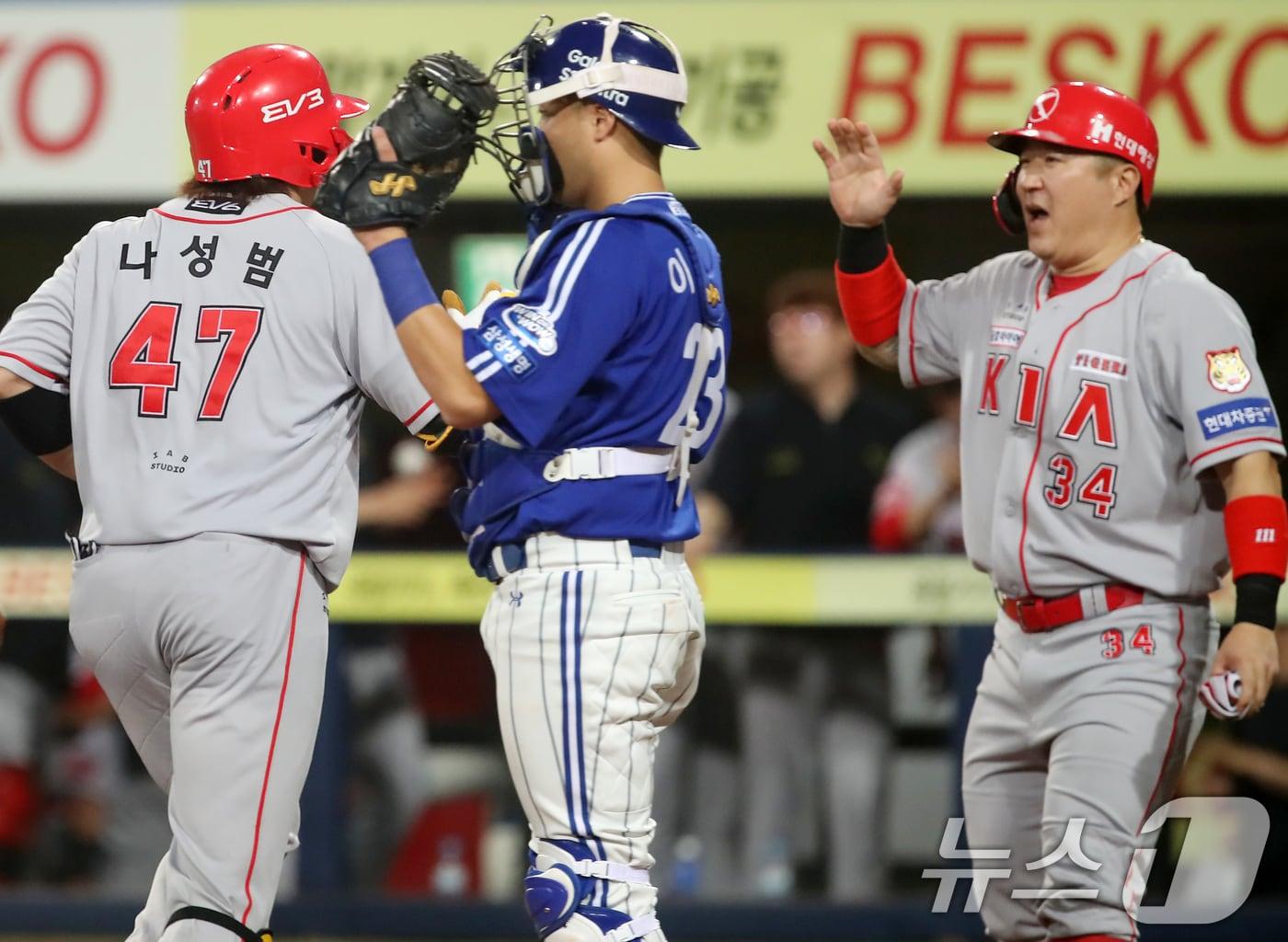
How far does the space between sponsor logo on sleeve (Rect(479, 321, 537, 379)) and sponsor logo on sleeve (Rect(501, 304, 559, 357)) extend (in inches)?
0.5

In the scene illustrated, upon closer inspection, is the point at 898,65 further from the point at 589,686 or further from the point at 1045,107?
the point at 589,686

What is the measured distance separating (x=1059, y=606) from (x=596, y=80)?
137 centimetres

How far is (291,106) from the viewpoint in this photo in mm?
3195

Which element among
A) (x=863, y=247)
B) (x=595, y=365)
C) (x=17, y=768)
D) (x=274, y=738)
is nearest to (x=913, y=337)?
(x=863, y=247)

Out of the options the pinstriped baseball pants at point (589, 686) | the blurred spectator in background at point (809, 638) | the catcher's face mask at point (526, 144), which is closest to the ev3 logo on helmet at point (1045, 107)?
the catcher's face mask at point (526, 144)

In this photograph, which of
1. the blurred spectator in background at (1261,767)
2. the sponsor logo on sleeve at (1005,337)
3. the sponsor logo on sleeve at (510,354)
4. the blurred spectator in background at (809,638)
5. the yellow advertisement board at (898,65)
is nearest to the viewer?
the sponsor logo on sleeve at (510,354)

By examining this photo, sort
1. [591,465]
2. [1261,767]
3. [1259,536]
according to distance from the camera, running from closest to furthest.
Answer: [591,465] → [1259,536] → [1261,767]

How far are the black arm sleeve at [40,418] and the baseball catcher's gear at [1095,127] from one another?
6.30 ft

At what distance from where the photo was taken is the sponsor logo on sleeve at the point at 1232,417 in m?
3.28

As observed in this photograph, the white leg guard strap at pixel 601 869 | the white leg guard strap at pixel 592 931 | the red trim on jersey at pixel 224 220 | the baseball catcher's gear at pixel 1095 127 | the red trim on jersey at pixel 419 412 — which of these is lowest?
the white leg guard strap at pixel 592 931

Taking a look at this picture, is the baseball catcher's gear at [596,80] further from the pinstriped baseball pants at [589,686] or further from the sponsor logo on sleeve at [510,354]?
the pinstriped baseball pants at [589,686]

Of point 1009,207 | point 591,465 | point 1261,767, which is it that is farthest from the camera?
point 1261,767

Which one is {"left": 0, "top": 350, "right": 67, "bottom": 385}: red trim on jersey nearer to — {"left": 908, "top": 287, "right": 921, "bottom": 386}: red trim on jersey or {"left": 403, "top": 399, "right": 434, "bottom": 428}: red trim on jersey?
{"left": 403, "top": 399, "right": 434, "bottom": 428}: red trim on jersey

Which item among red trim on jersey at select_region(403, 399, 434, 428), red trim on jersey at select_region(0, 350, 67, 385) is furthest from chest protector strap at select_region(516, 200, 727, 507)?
red trim on jersey at select_region(0, 350, 67, 385)
